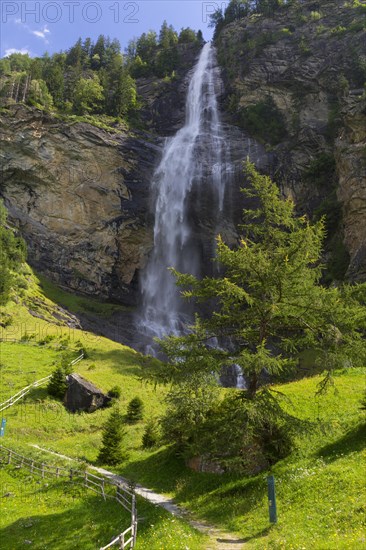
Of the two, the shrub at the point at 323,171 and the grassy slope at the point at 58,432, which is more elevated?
the shrub at the point at 323,171

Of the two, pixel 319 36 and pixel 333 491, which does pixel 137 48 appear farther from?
pixel 333 491

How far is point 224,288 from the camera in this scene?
40.7 ft

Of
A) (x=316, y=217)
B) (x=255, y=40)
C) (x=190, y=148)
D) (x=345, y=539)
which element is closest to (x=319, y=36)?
(x=255, y=40)

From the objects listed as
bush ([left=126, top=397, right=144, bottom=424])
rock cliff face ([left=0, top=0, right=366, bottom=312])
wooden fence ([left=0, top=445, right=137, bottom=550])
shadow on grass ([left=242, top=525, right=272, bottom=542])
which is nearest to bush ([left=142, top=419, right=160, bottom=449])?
bush ([left=126, top=397, right=144, bottom=424])

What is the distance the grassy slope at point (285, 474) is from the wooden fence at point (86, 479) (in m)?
0.84

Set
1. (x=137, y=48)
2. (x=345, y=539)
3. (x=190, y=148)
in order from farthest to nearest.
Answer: (x=137, y=48)
(x=190, y=148)
(x=345, y=539)

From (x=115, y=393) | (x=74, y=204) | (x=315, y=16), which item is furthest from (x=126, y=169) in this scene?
(x=315, y=16)

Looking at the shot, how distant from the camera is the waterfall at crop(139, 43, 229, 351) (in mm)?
53125

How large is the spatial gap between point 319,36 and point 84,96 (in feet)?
125

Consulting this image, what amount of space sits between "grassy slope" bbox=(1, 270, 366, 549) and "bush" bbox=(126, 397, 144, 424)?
73 centimetres

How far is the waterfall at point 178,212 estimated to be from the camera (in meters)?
53.1

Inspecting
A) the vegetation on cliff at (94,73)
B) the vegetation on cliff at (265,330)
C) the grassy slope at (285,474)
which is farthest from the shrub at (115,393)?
the vegetation on cliff at (94,73)

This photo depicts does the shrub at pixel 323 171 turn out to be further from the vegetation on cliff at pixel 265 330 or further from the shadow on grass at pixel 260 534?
the shadow on grass at pixel 260 534

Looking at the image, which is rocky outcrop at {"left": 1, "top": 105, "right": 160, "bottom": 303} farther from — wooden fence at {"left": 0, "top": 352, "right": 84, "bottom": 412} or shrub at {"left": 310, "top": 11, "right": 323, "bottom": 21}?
shrub at {"left": 310, "top": 11, "right": 323, "bottom": 21}
